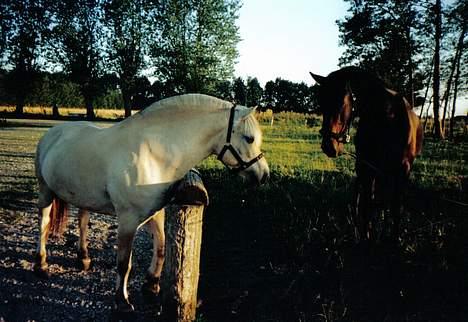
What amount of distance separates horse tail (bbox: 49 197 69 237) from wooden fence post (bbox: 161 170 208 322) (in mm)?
1969

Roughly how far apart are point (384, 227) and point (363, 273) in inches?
56.9

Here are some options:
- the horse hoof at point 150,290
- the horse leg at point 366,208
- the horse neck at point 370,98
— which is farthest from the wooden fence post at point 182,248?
the horse leg at point 366,208

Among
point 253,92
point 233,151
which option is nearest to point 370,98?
point 233,151

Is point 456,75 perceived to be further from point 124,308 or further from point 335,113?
point 124,308

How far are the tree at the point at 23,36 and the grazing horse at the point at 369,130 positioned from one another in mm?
35844

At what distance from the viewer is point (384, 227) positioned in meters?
4.97

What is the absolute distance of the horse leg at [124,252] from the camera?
2.90 m

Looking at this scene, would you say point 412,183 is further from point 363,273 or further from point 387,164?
point 363,273

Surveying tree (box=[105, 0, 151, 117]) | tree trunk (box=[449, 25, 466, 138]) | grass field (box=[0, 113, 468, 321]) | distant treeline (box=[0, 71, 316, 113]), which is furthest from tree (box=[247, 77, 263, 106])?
grass field (box=[0, 113, 468, 321])

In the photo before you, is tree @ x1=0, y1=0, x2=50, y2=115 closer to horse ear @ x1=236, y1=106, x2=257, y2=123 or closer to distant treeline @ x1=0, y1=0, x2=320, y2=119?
distant treeline @ x1=0, y1=0, x2=320, y2=119

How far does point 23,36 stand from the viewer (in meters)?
31.3

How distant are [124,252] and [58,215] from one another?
168 centimetres

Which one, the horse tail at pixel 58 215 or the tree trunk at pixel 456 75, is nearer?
Result: the horse tail at pixel 58 215

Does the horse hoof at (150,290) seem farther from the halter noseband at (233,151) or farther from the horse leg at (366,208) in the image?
the horse leg at (366,208)
